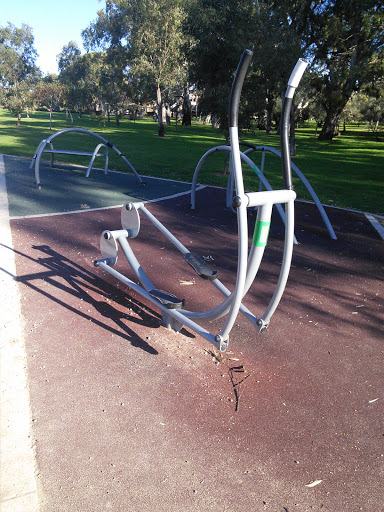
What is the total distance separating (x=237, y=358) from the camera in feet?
11.1

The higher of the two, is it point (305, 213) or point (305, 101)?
point (305, 101)

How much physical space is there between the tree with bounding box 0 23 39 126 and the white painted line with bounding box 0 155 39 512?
33213mm

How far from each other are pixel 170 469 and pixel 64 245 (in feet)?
13.5

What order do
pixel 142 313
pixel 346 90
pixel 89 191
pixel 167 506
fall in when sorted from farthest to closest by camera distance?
pixel 346 90 → pixel 89 191 → pixel 142 313 → pixel 167 506

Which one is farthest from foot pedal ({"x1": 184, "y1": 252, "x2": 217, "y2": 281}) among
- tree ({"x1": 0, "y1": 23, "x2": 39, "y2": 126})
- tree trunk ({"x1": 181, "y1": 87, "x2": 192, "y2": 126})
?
tree trunk ({"x1": 181, "y1": 87, "x2": 192, "y2": 126})

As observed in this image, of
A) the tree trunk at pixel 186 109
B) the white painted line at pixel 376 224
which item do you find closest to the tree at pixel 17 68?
the tree trunk at pixel 186 109

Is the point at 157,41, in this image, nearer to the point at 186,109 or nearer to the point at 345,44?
the point at 345,44

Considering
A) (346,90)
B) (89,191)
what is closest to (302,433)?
(89,191)

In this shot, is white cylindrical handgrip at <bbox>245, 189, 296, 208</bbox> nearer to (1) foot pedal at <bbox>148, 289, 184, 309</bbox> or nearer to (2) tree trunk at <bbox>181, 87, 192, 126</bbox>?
(1) foot pedal at <bbox>148, 289, 184, 309</bbox>

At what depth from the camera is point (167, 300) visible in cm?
349

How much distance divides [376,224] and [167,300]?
5.44m

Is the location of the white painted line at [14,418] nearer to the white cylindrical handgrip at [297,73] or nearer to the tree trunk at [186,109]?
the white cylindrical handgrip at [297,73]

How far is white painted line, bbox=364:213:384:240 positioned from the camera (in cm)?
709

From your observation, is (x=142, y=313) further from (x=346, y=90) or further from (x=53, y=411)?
(x=346, y=90)
